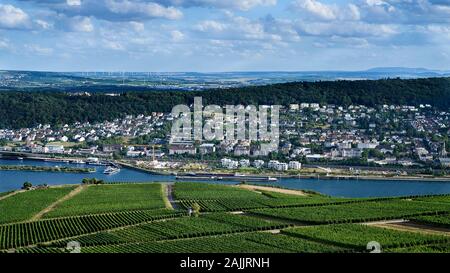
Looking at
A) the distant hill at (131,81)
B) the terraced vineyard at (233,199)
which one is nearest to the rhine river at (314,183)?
the terraced vineyard at (233,199)

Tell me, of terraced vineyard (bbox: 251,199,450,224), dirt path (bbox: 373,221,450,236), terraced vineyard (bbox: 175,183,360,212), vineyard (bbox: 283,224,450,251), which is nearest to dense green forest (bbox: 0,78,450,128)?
terraced vineyard (bbox: 175,183,360,212)

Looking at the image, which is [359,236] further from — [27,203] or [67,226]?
[27,203]

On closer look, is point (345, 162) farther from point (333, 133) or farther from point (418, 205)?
point (418, 205)

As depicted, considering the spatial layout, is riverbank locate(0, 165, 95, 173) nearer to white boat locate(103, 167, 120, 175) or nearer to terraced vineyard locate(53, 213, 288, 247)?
white boat locate(103, 167, 120, 175)

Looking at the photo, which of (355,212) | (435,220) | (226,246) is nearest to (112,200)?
(355,212)

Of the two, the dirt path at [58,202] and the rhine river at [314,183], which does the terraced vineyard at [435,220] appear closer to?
the dirt path at [58,202]
